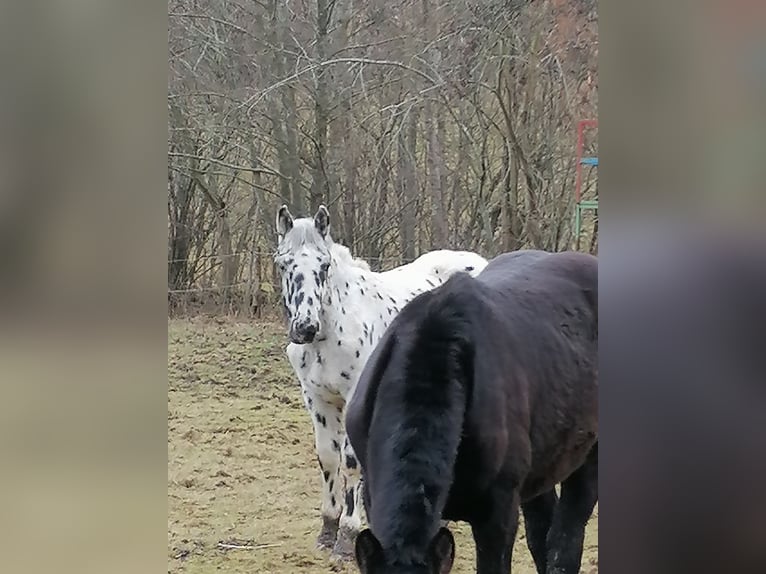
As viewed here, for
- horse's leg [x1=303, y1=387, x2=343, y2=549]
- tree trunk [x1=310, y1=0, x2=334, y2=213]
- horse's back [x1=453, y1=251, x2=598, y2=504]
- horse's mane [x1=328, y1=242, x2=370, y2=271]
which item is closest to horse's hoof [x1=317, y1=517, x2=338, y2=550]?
horse's leg [x1=303, y1=387, x2=343, y2=549]

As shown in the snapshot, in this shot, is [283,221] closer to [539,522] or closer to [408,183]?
[408,183]

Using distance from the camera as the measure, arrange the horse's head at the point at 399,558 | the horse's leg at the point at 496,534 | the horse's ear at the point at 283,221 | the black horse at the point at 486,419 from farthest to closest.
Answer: the horse's ear at the point at 283,221, the horse's leg at the point at 496,534, the black horse at the point at 486,419, the horse's head at the point at 399,558

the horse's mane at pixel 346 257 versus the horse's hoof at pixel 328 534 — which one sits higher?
the horse's mane at pixel 346 257

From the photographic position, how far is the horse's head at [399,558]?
5.52ft

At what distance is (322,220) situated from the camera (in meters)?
2.12

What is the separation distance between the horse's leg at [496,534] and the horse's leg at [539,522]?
0.59ft

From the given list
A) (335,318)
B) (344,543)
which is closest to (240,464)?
(344,543)

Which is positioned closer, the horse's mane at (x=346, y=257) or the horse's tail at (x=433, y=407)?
the horse's tail at (x=433, y=407)

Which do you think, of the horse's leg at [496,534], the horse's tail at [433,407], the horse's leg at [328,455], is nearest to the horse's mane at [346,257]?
the horse's tail at [433,407]

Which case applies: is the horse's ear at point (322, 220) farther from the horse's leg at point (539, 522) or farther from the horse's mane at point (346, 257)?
the horse's leg at point (539, 522)

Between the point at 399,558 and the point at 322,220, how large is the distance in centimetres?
79

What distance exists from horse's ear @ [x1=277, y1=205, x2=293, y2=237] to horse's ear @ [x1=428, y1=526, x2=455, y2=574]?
772mm
